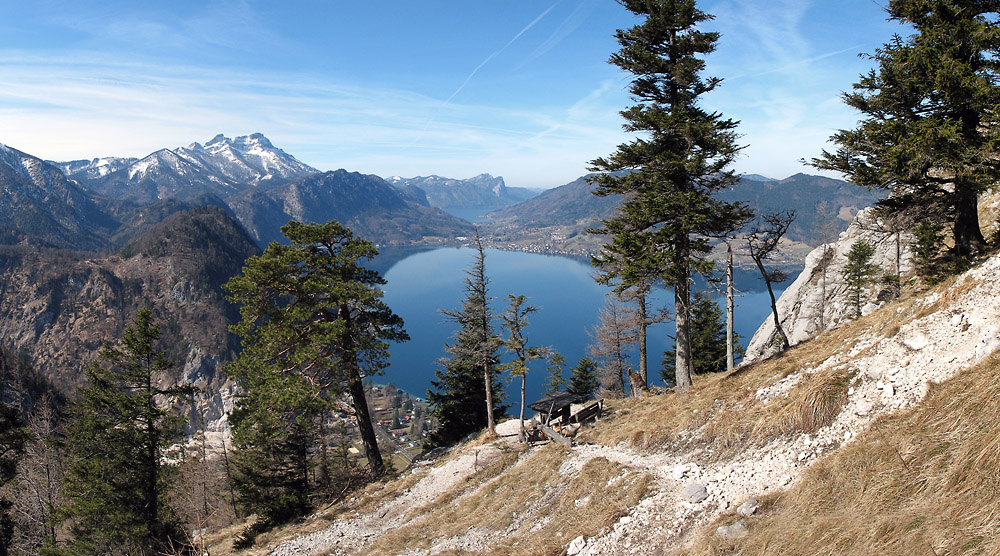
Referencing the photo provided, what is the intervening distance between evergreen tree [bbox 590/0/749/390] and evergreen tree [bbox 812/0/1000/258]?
3.40 m

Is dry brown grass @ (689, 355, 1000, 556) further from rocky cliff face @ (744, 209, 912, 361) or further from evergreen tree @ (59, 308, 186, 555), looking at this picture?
rocky cliff face @ (744, 209, 912, 361)

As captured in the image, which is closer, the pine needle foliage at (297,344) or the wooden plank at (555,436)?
the wooden plank at (555,436)

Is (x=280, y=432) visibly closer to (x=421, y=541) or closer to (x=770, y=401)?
(x=421, y=541)

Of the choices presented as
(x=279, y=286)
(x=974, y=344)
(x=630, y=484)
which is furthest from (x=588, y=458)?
(x=279, y=286)

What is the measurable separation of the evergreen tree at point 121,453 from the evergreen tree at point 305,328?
10.5 ft

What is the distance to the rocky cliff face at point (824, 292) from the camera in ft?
100

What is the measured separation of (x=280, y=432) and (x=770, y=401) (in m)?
16.0

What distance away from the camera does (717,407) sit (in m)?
12.3

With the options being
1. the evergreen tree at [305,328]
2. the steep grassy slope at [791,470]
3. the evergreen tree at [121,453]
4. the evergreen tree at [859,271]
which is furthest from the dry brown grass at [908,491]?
the evergreen tree at [859,271]

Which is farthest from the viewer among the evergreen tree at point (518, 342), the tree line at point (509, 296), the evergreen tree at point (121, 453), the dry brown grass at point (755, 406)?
the evergreen tree at point (518, 342)

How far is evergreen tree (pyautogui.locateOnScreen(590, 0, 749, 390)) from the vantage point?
1299 cm

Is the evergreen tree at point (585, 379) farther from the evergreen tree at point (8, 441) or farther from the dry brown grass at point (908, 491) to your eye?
the evergreen tree at point (8, 441)

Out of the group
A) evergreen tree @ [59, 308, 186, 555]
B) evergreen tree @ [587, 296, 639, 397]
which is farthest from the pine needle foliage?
evergreen tree @ [587, 296, 639, 397]

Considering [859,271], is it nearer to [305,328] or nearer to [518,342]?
[518,342]
